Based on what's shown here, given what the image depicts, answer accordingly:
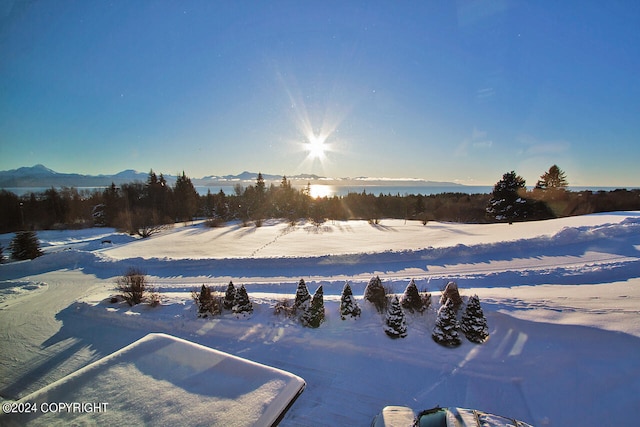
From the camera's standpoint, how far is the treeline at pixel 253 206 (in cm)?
2827

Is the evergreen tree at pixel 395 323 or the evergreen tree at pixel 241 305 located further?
the evergreen tree at pixel 241 305

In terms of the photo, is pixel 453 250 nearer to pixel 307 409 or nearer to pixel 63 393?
pixel 307 409

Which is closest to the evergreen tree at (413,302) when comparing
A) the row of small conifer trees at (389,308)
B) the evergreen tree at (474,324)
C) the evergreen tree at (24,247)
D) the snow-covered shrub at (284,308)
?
the row of small conifer trees at (389,308)

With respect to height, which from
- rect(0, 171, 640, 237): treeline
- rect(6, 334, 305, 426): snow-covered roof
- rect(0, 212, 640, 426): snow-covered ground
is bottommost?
rect(0, 212, 640, 426): snow-covered ground

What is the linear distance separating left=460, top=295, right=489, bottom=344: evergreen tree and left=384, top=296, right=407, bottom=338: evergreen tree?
1.60m

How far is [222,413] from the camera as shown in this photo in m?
2.67

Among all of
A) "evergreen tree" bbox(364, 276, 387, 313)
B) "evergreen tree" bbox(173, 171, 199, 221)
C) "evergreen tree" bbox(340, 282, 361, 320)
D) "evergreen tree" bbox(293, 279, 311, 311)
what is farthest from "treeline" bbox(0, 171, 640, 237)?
"evergreen tree" bbox(293, 279, 311, 311)

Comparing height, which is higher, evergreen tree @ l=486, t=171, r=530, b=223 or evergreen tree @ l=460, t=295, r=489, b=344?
evergreen tree @ l=486, t=171, r=530, b=223

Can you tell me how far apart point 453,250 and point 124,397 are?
1701cm

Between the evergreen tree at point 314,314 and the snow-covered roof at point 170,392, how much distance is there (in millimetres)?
4340

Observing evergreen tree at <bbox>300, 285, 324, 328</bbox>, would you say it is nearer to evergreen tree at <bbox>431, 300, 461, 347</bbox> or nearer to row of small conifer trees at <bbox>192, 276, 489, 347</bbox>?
row of small conifer trees at <bbox>192, 276, 489, 347</bbox>

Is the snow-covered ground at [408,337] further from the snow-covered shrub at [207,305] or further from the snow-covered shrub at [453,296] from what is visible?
the snow-covered shrub at [453,296]

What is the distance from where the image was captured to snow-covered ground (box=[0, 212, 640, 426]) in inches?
201

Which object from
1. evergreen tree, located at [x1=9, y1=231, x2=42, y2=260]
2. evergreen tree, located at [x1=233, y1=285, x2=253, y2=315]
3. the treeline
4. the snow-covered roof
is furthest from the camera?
the treeline
